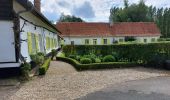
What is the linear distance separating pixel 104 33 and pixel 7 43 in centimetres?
4509

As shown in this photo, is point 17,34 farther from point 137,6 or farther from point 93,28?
point 137,6

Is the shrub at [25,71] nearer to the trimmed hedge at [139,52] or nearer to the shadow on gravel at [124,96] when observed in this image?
the shadow on gravel at [124,96]

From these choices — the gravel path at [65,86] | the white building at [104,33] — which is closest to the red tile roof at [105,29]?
the white building at [104,33]

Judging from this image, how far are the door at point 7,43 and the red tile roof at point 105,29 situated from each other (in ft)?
144

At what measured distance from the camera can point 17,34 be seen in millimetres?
13266

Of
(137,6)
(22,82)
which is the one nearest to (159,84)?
(22,82)

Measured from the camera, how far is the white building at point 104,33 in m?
56.8

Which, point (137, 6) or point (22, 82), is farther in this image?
point (137, 6)

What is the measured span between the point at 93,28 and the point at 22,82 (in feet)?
153

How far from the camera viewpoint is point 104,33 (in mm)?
57656

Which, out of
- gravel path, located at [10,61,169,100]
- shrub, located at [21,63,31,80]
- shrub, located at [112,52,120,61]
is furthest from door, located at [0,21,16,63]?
shrub, located at [112,52,120,61]

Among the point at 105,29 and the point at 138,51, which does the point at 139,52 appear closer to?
the point at 138,51

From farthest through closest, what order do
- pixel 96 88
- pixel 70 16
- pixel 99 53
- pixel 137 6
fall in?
pixel 70 16 < pixel 137 6 < pixel 99 53 < pixel 96 88

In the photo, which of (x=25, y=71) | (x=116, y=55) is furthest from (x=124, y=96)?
(x=116, y=55)
